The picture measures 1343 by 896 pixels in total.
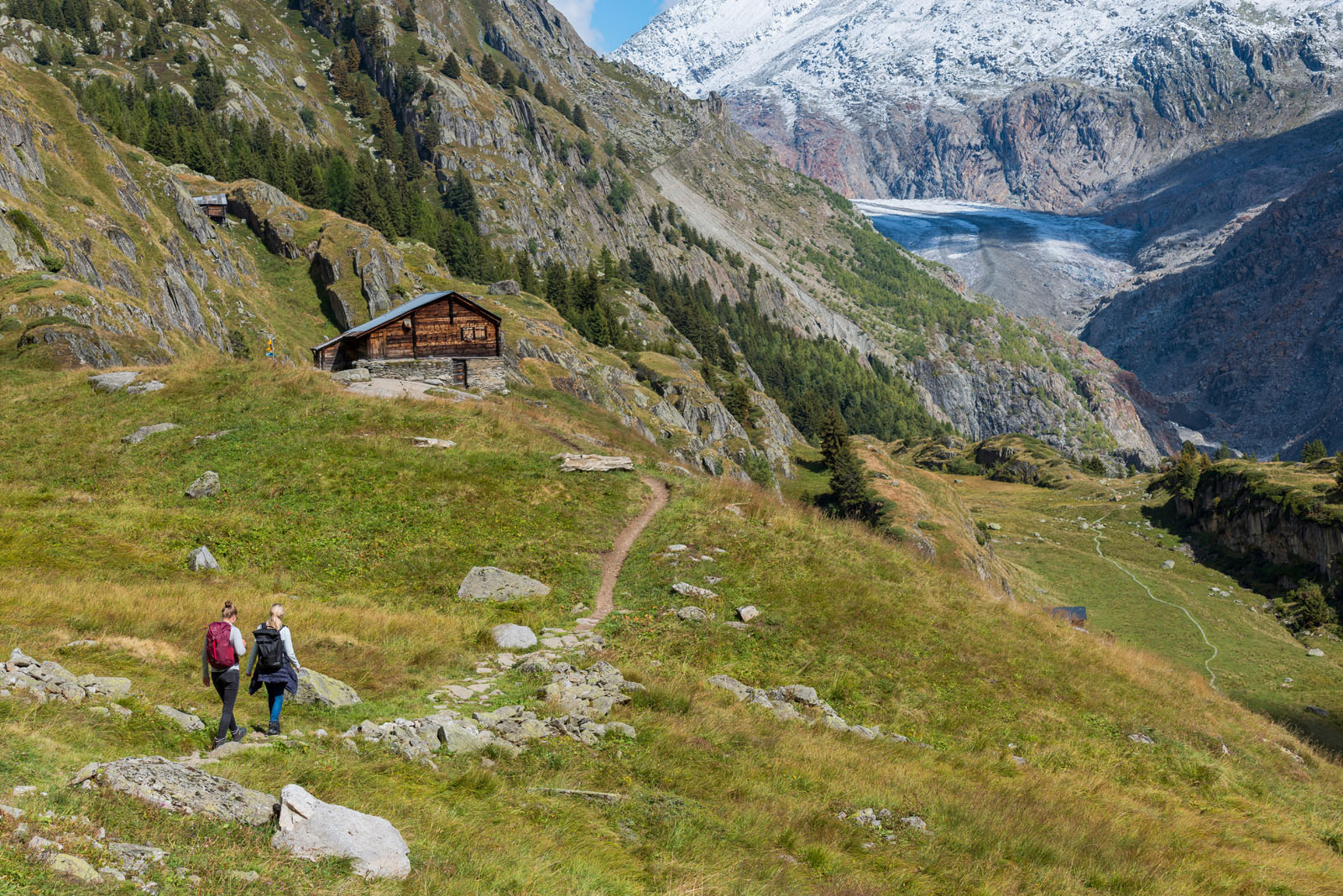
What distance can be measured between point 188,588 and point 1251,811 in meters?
24.0

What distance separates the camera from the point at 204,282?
7706 cm

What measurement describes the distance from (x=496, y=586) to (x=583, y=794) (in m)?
10.6

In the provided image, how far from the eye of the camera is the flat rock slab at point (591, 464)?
29.2 meters

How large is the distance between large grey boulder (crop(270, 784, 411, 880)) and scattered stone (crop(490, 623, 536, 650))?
8.83 m

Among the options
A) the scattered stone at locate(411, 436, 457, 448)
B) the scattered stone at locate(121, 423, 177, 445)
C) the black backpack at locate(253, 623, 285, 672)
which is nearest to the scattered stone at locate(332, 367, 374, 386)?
the scattered stone at locate(121, 423, 177, 445)

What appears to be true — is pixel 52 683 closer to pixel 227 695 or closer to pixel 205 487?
pixel 227 695

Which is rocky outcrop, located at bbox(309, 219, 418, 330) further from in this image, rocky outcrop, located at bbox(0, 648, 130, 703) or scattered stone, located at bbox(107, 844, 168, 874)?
scattered stone, located at bbox(107, 844, 168, 874)

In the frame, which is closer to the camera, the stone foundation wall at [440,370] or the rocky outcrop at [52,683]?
the rocky outcrop at [52,683]

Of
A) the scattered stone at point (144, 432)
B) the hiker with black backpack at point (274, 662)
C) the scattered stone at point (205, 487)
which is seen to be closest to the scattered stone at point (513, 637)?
the hiker with black backpack at point (274, 662)

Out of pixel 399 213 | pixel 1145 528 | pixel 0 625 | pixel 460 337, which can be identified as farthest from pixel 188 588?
pixel 399 213

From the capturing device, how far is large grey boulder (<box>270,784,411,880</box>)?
752 cm

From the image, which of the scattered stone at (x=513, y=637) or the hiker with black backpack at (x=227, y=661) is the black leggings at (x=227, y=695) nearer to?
the hiker with black backpack at (x=227, y=661)

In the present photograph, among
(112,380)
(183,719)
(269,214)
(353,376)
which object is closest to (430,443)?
(112,380)

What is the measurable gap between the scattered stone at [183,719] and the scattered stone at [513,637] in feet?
22.4
